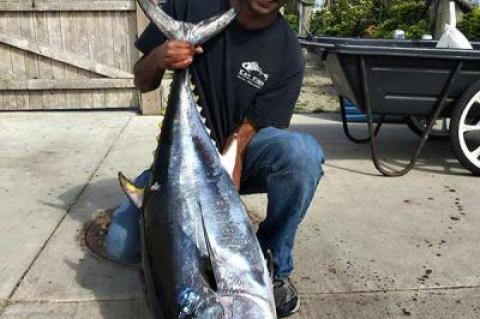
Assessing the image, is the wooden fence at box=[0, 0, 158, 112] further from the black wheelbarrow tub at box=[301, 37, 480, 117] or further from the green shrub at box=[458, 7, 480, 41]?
the green shrub at box=[458, 7, 480, 41]

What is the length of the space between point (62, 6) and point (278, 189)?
479 centimetres

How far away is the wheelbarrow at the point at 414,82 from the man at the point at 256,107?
1.55 meters

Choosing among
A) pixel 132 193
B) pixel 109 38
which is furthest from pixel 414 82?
pixel 109 38

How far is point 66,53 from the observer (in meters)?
6.65

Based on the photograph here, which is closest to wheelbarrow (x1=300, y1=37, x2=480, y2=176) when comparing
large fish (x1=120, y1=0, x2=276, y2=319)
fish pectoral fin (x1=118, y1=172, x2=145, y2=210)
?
large fish (x1=120, y1=0, x2=276, y2=319)

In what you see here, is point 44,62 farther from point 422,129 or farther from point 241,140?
point 241,140

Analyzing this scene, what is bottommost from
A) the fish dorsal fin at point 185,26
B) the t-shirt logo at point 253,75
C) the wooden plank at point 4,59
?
the wooden plank at point 4,59

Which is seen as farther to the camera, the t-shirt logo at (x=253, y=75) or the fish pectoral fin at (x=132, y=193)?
the t-shirt logo at (x=253, y=75)

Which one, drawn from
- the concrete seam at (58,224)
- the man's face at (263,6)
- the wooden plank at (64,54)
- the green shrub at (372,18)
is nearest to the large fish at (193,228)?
the man's face at (263,6)

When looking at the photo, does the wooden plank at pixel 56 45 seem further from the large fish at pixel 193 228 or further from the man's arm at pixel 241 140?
the large fish at pixel 193 228

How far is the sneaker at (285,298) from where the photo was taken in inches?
101

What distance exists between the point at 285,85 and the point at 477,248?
4.79 feet

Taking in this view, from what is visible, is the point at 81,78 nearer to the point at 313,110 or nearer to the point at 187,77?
the point at 313,110

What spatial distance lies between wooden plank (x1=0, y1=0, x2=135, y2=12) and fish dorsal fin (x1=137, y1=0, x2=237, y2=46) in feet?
14.3
